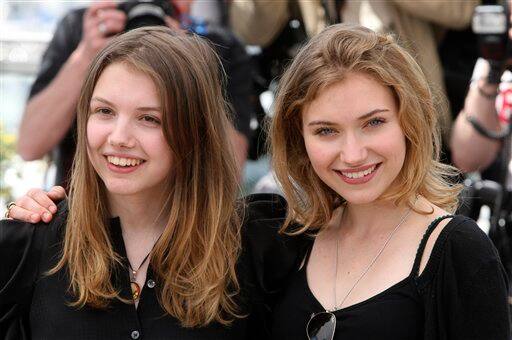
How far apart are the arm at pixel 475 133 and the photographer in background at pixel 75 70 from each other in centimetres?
77

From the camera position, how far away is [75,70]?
3086mm

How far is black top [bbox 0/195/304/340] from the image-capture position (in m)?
2.18

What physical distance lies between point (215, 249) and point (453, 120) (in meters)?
1.40

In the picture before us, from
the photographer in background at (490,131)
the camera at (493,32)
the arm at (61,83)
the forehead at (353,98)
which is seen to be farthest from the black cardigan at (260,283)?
the camera at (493,32)

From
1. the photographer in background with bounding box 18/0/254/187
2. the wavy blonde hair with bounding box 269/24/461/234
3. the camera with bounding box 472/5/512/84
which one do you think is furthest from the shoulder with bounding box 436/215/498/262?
the photographer in background with bounding box 18/0/254/187

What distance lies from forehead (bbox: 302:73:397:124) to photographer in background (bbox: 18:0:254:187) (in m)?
0.99

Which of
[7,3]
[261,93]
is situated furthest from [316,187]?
[7,3]

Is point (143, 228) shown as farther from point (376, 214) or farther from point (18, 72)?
point (18, 72)

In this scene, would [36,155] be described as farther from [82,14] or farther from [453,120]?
[453,120]

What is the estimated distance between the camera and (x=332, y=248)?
7.54ft

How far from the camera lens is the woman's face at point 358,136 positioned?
2.09m

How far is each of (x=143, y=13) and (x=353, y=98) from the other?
3.99ft

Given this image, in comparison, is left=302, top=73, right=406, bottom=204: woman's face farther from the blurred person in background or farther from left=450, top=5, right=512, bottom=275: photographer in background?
the blurred person in background

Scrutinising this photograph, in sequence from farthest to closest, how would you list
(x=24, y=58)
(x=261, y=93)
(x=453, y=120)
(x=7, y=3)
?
1. (x=7, y=3)
2. (x=24, y=58)
3. (x=261, y=93)
4. (x=453, y=120)
